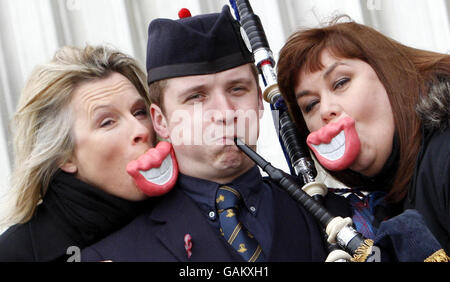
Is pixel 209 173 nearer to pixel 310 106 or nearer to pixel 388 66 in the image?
pixel 310 106

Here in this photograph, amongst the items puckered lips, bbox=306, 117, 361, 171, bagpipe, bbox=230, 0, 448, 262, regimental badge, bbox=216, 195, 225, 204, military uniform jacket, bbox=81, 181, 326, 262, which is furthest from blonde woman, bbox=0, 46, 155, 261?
puckered lips, bbox=306, 117, 361, 171

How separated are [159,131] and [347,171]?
0.53 meters

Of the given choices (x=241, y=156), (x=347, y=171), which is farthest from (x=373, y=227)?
(x=241, y=156)

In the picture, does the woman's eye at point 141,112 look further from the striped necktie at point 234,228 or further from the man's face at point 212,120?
the striped necktie at point 234,228

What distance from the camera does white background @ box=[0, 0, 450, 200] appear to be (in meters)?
2.53

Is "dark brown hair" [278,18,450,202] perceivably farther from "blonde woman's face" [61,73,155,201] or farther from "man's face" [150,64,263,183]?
"blonde woman's face" [61,73,155,201]

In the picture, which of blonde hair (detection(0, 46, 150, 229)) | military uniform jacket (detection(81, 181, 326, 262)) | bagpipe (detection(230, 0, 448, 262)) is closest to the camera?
bagpipe (detection(230, 0, 448, 262))

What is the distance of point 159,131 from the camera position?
1604 millimetres

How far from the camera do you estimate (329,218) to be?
1.29 metres

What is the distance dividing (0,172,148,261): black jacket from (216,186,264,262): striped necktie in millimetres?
267

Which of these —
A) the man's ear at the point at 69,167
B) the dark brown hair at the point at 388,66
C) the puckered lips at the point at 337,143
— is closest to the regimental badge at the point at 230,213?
the puckered lips at the point at 337,143
